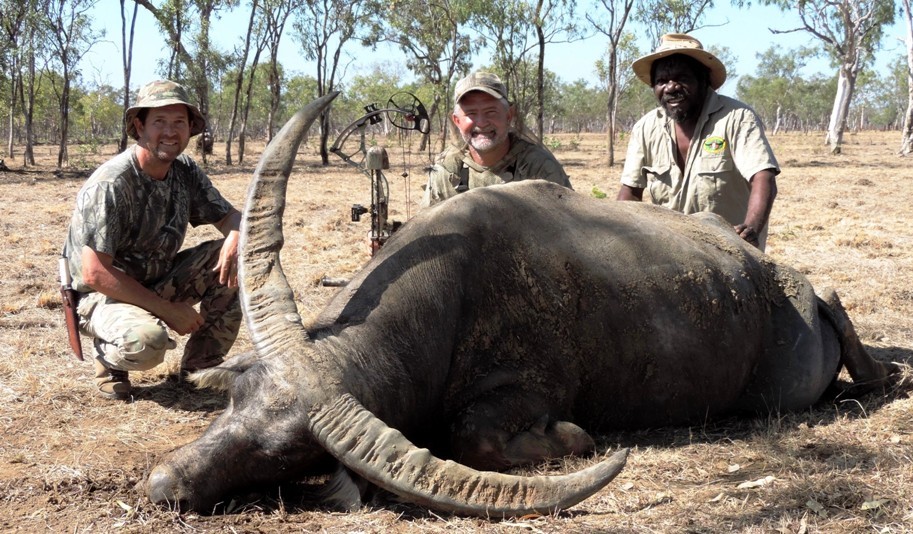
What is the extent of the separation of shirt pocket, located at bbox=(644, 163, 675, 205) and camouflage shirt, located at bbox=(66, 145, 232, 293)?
3409 millimetres

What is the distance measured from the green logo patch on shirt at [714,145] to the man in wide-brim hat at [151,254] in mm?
3546

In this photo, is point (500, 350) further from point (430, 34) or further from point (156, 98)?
point (430, 34)

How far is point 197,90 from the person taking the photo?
104 ft

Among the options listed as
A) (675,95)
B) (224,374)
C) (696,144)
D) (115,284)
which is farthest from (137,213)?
(696,144)

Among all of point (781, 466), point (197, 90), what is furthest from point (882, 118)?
point (781, 466)

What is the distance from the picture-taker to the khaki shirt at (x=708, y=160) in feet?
18.8

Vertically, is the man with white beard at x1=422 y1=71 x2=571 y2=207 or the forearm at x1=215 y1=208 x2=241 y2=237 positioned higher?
the man with white beard at x1=422 y1=71 x2=571 y2=207

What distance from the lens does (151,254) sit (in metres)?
5.49

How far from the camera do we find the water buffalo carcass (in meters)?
3.16

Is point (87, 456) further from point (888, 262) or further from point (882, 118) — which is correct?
point (882, 118)

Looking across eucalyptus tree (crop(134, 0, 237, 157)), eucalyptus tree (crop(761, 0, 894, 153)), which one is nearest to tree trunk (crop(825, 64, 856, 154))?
eucalyptus tree (crop(761, 0, 894, 153))

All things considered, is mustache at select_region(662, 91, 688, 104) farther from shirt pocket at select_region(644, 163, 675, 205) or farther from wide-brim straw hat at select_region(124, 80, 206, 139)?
wide-brim straw hat at select_region(124, 80, 206, 139)

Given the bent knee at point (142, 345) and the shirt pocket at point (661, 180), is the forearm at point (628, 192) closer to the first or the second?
the shirt pocket at point (661, 180)

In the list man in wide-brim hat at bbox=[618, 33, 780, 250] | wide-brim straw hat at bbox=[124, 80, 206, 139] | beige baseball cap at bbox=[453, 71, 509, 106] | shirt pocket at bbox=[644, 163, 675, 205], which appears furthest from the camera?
shirt pocket at bbox=[644, 163, 675, 205]
